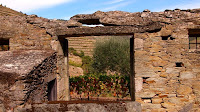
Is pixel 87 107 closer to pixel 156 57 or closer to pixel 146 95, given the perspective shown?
pixel 146 95

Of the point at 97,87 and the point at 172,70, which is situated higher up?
the point at 172,70

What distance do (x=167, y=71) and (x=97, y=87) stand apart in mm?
4362

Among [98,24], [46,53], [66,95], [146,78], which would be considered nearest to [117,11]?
[98,24]

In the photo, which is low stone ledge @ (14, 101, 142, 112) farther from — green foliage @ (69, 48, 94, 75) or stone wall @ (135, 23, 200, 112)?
green foliage @ (69, 48, 94, 75)

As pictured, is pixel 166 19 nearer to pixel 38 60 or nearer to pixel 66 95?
pixel 38 60

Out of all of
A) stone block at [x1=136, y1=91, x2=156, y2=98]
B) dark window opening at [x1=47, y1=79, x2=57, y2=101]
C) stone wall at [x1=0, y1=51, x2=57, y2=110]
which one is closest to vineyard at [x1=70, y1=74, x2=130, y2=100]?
dark window opening at [x1=47, y1=79, x2=57, y2=101]

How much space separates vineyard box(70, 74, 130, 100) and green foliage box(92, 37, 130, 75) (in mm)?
5224

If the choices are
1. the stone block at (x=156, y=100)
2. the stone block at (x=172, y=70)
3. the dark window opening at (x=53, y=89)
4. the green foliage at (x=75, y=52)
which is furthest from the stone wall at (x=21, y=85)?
the green foliage at (x=75, y=52)

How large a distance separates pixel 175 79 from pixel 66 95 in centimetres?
390

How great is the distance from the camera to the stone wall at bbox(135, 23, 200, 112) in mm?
4859

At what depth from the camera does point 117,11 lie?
5.27 meters

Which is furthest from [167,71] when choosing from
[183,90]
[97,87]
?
[97,87]

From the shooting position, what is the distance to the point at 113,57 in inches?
554

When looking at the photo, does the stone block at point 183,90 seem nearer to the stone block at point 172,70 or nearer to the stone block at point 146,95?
the stone block at point 172,70
